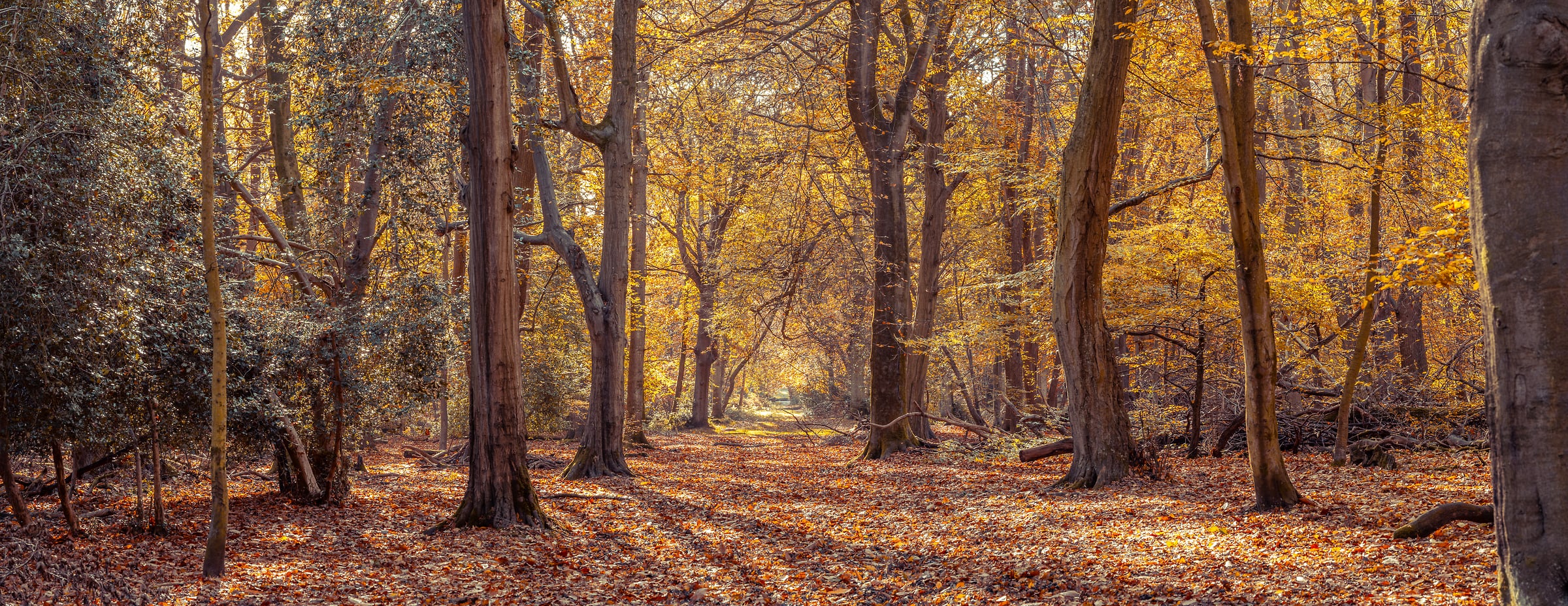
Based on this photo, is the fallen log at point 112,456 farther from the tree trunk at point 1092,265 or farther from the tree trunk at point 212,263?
the tree trunk at point 1092,265

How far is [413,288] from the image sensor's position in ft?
34.9

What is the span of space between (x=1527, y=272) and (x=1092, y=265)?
638 cm

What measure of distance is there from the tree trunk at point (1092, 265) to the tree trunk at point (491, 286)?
5.78m

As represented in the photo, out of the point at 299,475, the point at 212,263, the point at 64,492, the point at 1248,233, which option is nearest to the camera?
the point at 212,263

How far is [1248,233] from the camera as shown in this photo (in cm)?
709

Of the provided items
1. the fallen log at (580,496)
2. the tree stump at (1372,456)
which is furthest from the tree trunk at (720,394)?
the tree stump at (1372,456)

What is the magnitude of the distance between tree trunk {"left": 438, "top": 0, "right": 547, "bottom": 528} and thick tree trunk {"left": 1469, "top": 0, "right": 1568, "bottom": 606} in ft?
24.7

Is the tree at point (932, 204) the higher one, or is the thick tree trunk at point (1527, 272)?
the tree at point (932, 204)

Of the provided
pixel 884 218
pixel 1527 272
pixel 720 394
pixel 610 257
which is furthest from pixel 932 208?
pixel 720 394

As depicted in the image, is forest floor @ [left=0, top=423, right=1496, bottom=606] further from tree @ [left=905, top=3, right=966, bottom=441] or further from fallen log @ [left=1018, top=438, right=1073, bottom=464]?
tree @ [left=905, top=3, right=966, bottom=441]

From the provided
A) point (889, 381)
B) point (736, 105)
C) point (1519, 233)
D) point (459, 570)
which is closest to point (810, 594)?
point (459, 570)

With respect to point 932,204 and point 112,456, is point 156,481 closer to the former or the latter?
point 112,456

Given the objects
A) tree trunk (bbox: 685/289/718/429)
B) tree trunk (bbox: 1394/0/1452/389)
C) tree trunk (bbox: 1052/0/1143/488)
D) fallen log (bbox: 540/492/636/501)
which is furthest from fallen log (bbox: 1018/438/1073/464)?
tree trunk (bbox: 685/289/718/429)

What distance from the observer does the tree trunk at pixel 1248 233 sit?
23.0 feet
